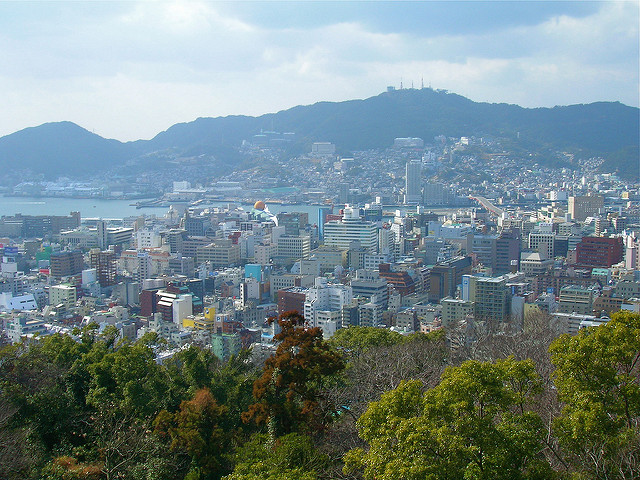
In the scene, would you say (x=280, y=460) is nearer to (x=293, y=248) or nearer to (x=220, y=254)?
(x=220, y=254)

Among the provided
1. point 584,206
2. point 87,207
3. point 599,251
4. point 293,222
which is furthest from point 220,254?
point 87,207

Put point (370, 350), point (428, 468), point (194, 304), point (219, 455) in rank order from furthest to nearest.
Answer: point (194, 304)
point (370, 350)
point (219, 455)
point (428, 468)

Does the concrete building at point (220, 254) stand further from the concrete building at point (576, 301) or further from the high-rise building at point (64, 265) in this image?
the concrete building at point (576, 301)

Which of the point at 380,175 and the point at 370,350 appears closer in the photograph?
the point at 370,350

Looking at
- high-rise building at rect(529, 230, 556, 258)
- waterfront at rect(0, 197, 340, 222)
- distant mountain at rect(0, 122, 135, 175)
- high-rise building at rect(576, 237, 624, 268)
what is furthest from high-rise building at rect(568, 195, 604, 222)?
distant mountain at rect(0, 122, 135, 175)

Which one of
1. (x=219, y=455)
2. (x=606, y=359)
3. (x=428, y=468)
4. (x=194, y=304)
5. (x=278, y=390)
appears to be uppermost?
(x=606, y=359)

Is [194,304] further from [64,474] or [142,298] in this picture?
[64,474]

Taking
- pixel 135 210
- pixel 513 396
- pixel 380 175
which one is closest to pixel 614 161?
pixel 380 175
